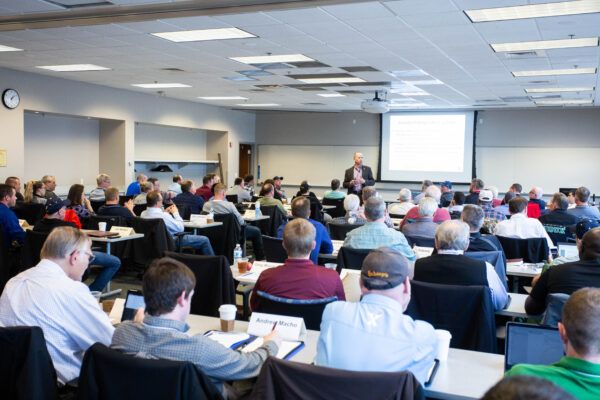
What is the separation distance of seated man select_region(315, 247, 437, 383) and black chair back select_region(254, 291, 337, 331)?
2.71 feet

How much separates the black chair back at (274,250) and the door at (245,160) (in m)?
13.8

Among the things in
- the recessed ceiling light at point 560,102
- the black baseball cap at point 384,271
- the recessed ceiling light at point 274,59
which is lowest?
the black baseball cap at point 384,271

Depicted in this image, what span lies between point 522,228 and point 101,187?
270 inches

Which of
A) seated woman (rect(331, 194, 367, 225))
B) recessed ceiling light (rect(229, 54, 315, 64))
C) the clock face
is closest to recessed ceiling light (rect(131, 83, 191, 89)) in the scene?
the clock face

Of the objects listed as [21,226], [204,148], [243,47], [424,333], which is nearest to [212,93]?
[204,148]

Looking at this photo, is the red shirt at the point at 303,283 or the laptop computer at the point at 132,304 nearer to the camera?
the laptop computer at the point at 132,304

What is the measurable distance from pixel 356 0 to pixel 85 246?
3.45m

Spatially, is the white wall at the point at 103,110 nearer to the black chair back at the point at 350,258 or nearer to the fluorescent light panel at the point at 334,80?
the fluorescent light panel at the point at 334,80

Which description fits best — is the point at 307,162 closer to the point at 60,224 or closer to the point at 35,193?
the point at 35,193

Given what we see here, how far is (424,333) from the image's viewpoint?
Answer: 2236 millimetres

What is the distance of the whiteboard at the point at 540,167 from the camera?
15609mm

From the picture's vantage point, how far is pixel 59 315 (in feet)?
8.75

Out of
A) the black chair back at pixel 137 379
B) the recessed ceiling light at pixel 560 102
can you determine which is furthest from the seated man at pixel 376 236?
the recessed ceiling light at pixel 560 102

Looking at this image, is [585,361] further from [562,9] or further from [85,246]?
[562,9]
